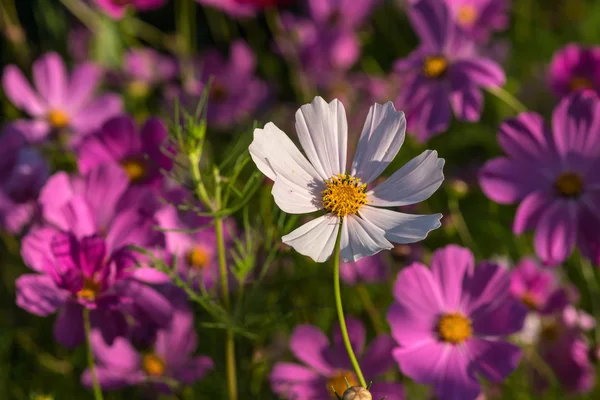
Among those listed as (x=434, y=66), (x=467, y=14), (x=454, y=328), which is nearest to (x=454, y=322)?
(x=454, y=328)

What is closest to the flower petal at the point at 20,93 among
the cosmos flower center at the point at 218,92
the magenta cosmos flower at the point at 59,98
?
the magenta cosmos flower at the point at 59,98

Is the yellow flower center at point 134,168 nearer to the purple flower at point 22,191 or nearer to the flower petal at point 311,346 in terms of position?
the purple flower at point 22,191

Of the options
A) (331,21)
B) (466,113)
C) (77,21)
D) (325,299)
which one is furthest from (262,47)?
(466,113)

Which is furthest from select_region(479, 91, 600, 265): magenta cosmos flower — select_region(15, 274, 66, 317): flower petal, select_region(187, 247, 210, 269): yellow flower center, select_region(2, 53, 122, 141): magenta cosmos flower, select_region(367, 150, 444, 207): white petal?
select_region(2, 53, 122, 141): magenta cosmos flower

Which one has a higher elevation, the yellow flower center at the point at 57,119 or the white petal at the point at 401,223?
the yellow flower center at the point at 57,119

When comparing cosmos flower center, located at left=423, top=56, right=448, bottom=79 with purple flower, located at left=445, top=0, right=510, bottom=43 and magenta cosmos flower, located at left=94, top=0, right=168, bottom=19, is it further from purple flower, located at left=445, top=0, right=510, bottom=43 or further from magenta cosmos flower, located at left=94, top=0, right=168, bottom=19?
magenta cosmos flower, located at left=94, top=0, right=168, bottom=19

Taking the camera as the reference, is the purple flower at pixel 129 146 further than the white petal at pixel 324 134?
Yes
